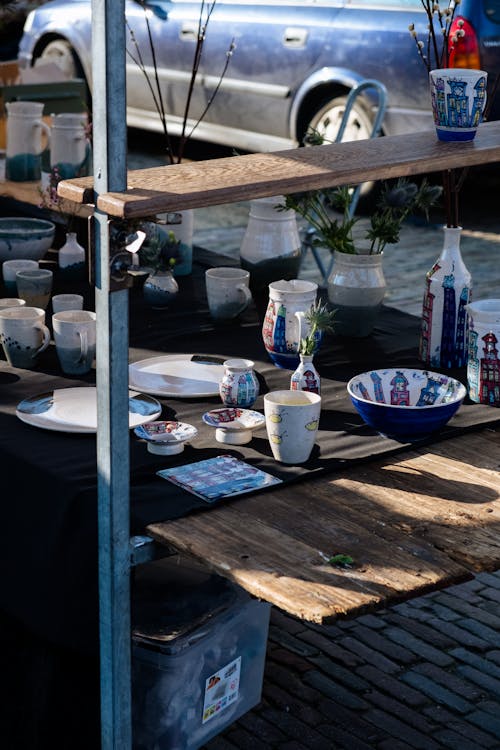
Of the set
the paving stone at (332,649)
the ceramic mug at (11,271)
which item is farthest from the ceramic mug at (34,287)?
the paving stone at (332,649)

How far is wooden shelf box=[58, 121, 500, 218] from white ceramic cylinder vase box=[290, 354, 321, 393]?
443 millimetres

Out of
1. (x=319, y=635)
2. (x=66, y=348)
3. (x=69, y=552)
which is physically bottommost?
(x=319, y=635)

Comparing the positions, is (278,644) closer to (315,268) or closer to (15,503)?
(15,503)

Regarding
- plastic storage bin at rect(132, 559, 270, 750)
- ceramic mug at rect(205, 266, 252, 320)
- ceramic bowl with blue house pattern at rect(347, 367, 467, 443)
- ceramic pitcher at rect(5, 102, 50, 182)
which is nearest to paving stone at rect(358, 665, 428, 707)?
plastic storage bin at rect(132, 559, 270, 750)

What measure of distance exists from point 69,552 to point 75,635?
0.15 m

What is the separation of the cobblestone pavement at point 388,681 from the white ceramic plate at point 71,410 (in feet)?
2.25

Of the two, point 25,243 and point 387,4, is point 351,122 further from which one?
point 25,243

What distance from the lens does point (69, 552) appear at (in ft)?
6.91

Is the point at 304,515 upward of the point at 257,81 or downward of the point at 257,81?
downward

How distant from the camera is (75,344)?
267 centimetres

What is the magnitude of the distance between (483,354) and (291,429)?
0.56 metres

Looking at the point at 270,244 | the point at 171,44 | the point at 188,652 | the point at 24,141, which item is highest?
the point at 171,44

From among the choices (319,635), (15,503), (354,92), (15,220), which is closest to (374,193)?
(354,92)

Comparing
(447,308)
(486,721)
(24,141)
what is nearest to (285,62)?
(24,141)
